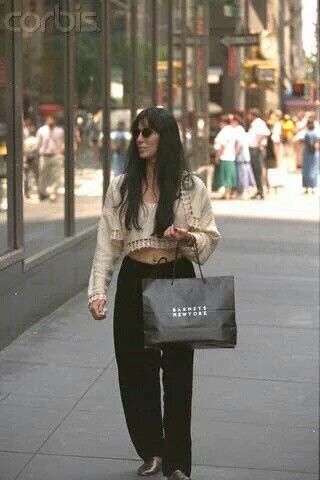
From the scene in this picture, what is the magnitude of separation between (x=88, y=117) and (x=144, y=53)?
4.34m

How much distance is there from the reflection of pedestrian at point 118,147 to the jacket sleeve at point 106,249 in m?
9.51

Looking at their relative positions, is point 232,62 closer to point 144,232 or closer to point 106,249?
point 106,249

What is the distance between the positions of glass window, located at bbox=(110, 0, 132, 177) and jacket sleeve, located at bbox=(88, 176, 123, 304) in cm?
904

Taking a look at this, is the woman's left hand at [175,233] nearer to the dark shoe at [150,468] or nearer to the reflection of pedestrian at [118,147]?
the dark shoe at [150,468]

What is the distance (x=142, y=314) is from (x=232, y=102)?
41319 mm

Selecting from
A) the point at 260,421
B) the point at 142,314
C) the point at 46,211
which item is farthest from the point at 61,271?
the point at 142,314

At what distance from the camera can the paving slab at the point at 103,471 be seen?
242 inches

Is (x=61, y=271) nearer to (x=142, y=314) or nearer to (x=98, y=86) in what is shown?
(x=98, y=86)

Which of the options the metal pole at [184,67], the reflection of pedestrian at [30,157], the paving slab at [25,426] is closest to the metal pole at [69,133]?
the reflection of pedestrian at [30,157]

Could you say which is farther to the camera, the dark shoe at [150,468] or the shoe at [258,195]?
the shoe at [258,195]

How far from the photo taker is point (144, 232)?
5918 mm

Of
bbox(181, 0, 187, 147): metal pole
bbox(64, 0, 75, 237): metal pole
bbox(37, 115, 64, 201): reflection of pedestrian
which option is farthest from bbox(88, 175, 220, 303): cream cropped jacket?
bbox(181, 0, 187, 147): metal pole

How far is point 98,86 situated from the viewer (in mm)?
14430

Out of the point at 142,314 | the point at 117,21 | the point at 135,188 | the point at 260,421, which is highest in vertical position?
the point at 117,21
